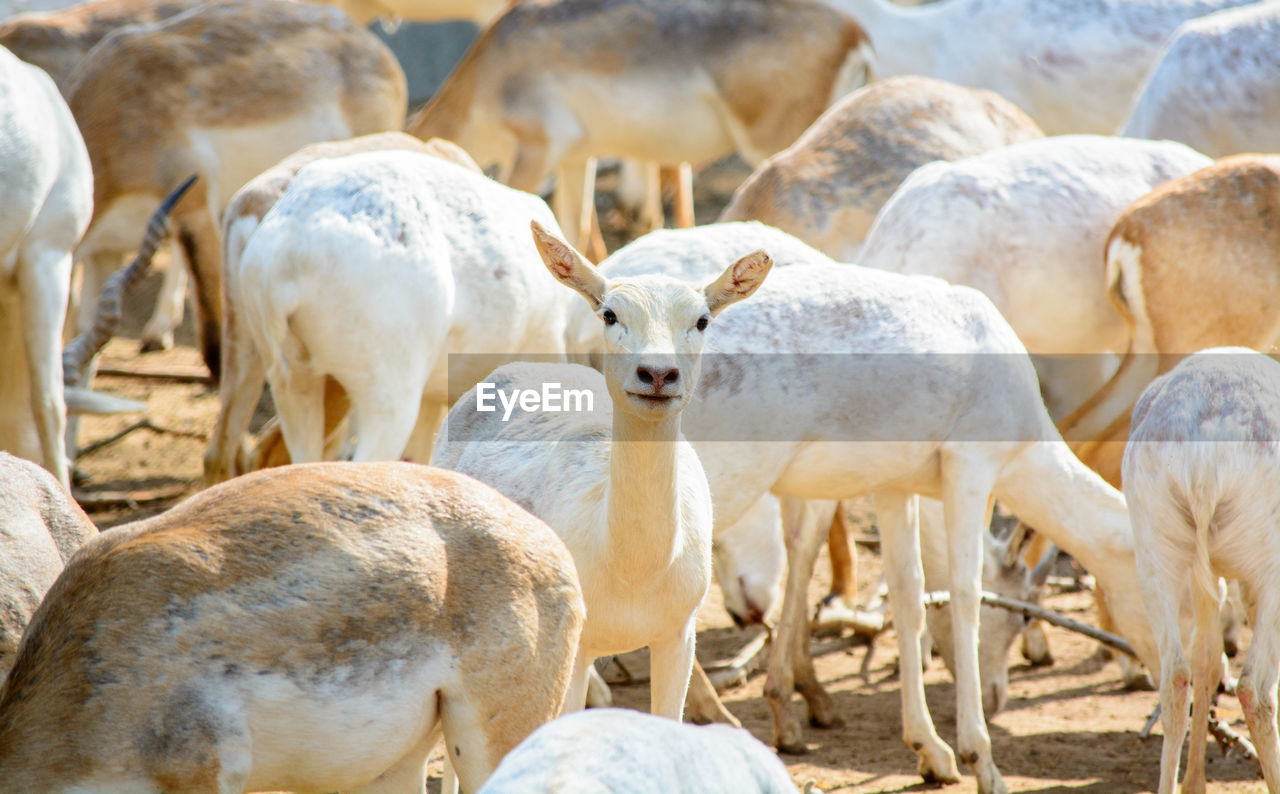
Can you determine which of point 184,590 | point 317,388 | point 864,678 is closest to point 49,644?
point 184,590

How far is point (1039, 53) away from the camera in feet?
32.5

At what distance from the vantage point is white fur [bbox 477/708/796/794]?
2137 mm

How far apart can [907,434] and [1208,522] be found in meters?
0.91

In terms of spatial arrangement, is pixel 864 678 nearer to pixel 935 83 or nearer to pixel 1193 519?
pixel 1193 519

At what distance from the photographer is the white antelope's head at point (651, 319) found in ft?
11.0

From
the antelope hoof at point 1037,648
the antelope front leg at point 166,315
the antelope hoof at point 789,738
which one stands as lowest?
the antelope front leg at point 166,315

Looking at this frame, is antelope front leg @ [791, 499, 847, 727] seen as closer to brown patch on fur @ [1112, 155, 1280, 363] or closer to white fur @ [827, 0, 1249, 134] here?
brown patch on fur @ [1112, 155, 1280, 363]

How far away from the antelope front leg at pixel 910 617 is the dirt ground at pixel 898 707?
0.34 ft

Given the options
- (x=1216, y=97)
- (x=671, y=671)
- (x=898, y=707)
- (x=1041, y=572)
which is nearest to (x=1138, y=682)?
(x=1041, y=572)

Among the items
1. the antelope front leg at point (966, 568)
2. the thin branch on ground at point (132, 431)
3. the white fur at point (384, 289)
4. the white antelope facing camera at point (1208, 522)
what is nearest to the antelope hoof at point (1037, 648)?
the antelope front leg at point (966, 568)

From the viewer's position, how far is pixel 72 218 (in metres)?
5.67

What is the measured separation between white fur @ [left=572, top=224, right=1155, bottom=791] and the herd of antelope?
0.01m

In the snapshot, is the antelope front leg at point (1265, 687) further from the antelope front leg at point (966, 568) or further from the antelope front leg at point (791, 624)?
the antelope front leg at point (791, 624)

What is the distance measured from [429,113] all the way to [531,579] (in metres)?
6.27
